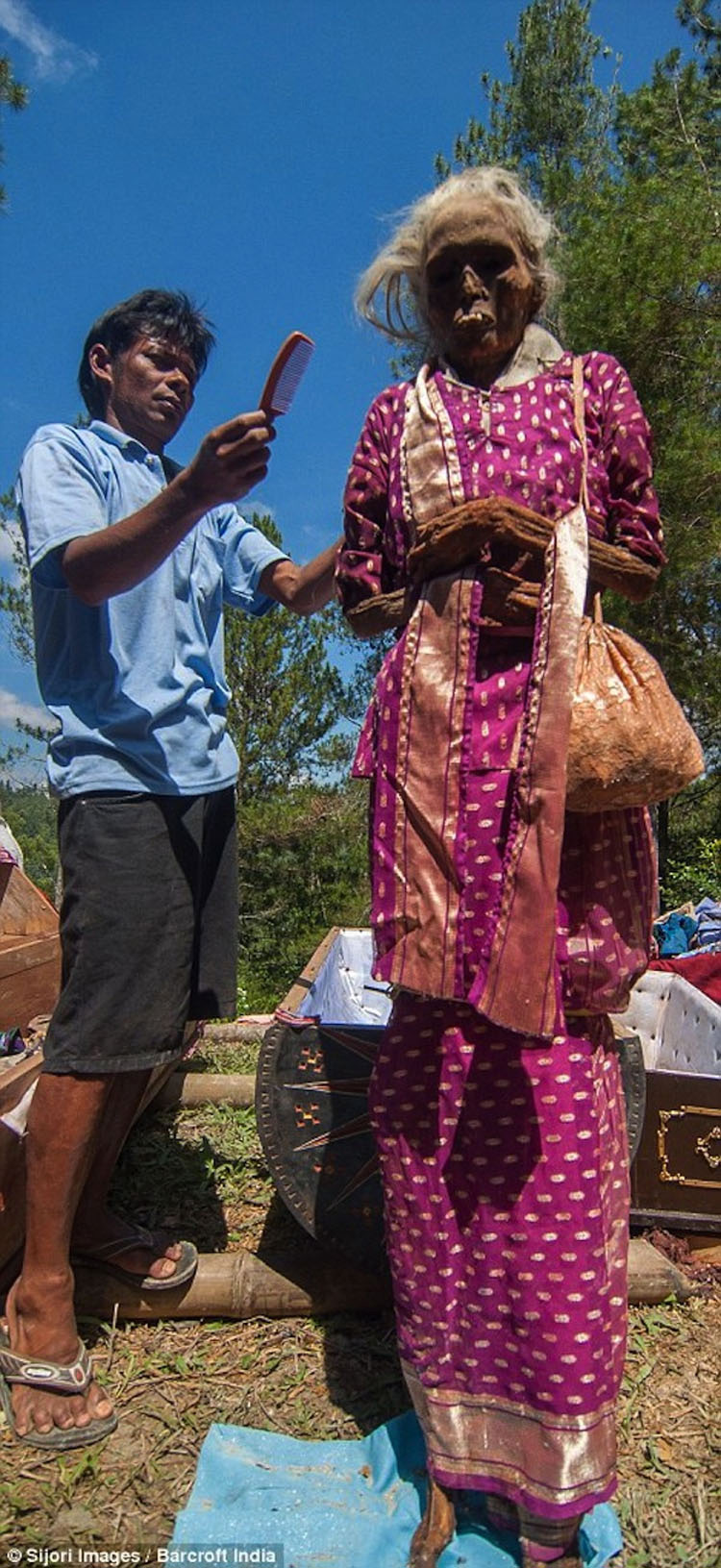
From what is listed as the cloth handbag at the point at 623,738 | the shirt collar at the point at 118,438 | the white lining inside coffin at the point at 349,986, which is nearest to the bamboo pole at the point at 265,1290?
the white lining inside coffin at the point at 349,986

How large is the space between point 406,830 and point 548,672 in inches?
15.0

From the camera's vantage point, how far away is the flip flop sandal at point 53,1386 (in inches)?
76.0

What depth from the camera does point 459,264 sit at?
184cm

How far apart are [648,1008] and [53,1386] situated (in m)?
2.53

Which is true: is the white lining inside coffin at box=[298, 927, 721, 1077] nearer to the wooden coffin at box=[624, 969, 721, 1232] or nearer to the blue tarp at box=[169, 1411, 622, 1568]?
the wooden coffin at box=[624, 969, 721, 1232]

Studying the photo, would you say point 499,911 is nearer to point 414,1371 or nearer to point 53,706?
point 414,1371

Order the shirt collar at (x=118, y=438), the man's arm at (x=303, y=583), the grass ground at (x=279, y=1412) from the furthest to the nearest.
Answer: the man's arm at (x=303, y=583)
the shirt collar at (x=118, y=438)
the grass ground at (x=279, y=1412)

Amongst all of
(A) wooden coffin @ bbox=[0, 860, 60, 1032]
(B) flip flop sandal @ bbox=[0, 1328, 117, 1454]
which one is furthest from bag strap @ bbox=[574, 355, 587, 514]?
(A) wooden coffin @ bbox=[0, 860, 60, 1032]

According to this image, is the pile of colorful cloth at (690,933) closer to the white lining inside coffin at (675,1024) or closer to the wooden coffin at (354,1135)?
the white lining inside coffin at (675,1024)

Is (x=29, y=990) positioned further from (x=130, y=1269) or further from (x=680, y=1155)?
(x=680, y=1155)

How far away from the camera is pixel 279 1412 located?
6.82 feet

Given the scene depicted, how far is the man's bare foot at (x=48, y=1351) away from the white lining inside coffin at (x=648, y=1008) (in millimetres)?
1107

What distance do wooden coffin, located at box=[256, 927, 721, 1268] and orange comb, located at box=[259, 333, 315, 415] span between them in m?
1.48

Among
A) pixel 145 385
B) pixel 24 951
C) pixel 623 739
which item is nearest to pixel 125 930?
pixel 623 739
